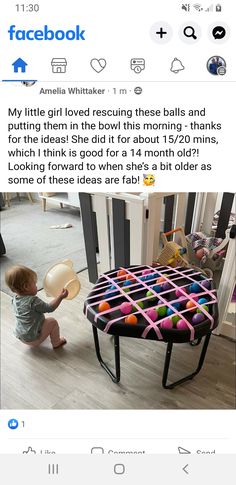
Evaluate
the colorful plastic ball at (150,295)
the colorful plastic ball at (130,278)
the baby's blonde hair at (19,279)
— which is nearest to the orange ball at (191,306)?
the colorful plastic ball at (150,295)

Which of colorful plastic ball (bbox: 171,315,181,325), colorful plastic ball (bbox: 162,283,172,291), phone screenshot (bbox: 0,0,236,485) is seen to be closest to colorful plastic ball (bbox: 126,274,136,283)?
colorful plastic ball (bbox: 162,283,172,291)

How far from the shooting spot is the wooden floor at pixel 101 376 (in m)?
0.91

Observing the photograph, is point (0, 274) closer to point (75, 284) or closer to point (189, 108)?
point (75, 284)

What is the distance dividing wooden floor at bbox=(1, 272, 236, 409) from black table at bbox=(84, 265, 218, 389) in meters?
0.04

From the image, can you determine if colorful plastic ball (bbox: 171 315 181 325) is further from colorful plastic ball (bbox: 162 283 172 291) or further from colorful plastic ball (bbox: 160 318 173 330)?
colorful plastic ball (bbox: 162 283 172 291)

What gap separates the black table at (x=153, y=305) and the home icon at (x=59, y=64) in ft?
2.00

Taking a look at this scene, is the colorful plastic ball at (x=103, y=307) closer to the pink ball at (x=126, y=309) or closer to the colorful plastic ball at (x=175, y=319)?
the pink ball at (x=126, y=309)

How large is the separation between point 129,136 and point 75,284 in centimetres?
66

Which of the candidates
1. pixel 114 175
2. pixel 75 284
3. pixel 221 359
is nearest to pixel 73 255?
pixel 75 284

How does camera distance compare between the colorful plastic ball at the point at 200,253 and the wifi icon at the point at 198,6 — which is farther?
the colorful plastic ball at the point at 200,253

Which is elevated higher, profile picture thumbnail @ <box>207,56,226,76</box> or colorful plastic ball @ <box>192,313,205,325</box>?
profile picture thumbnail @ <box>207,56,226,76</box>

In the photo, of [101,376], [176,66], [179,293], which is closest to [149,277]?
[179,293]

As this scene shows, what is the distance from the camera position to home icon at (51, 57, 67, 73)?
394 mm

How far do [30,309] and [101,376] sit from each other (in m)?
0.34
